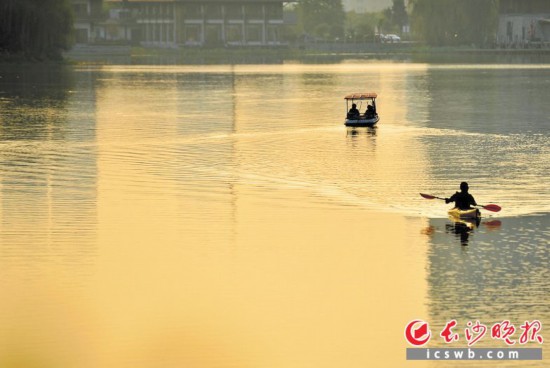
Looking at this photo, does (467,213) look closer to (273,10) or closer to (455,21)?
(455,21)

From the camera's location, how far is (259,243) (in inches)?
894

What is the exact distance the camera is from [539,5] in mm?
174000

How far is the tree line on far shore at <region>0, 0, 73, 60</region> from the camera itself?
105m

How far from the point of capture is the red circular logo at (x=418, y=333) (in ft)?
52.1

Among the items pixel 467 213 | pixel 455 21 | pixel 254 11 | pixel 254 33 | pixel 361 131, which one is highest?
pixel 254 11

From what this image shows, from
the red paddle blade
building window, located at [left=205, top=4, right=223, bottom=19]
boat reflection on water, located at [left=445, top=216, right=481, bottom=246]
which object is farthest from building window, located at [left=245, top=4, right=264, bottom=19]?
boat reflection on water, located at [left=445, top=216, right=481, bottom=246]

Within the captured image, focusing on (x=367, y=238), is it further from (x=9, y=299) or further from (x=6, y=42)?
(x=6, y=42)

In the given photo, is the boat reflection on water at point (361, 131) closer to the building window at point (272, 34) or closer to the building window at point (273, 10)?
the building window at point (273, 10)

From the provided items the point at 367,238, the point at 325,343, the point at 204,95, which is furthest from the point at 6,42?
the point at 325,343

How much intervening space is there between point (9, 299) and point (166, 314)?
2398mm

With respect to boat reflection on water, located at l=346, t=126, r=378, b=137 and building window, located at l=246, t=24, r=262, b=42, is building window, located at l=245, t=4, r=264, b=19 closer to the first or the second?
building window, located at l=246, t=24, r=262, b=42

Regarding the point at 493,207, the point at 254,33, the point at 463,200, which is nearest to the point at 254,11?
the point at 254,33

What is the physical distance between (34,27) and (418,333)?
317 feet

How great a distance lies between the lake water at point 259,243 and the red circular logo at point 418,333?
11 cm
